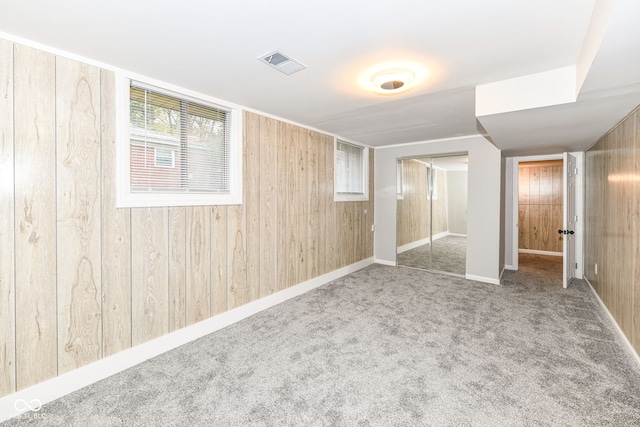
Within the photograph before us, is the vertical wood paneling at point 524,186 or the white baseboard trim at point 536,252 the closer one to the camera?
the white baseboard trim at point 536,252

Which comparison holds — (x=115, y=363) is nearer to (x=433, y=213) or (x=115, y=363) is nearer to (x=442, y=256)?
(x=442, y=256)

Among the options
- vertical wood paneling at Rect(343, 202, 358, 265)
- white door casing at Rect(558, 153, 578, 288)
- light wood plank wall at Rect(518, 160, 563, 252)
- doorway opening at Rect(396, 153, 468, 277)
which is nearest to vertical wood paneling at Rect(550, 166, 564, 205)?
light wood plank wall at Rect(518, 160, 563, 252)

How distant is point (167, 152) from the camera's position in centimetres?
254

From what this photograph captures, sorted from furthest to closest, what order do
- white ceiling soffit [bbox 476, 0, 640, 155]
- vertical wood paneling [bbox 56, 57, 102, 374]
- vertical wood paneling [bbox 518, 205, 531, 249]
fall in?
vertical wood paneling [bbox 518, 205, 531, 249]
vertical wood paneling [bbox 56, 57, 102, 374]
white ceiling soffit [bbox 476, 0, 640, 155]

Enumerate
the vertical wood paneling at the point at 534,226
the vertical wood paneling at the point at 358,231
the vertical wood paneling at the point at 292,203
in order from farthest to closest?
the vertical wood paneling at the point at 534,226, the vertical wood paneling at the point at 358,231, the vertical wood paneling at the point at 292,203

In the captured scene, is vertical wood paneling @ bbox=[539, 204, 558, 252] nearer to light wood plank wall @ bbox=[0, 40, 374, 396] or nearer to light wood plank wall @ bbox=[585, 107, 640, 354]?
light wood plank wall @ bbox=[585, 107, 640, 354]

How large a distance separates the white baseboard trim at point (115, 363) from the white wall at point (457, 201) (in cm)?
335

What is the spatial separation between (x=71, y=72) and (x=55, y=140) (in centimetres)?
50

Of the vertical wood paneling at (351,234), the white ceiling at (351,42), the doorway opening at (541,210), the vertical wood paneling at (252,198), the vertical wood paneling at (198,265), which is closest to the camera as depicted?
the white ceiling at (351,42)

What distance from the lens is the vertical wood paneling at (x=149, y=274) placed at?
2.30 metres

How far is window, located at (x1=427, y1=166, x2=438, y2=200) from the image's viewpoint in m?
5.00

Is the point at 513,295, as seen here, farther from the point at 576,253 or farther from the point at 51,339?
the point at 51,339

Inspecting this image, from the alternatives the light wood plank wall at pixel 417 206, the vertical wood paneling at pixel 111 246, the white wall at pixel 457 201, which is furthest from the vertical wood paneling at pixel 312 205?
the white wall at pixel 457 201

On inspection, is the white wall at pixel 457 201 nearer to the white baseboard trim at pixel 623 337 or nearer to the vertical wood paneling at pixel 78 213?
the white baseboard trim at pixel 623 337
